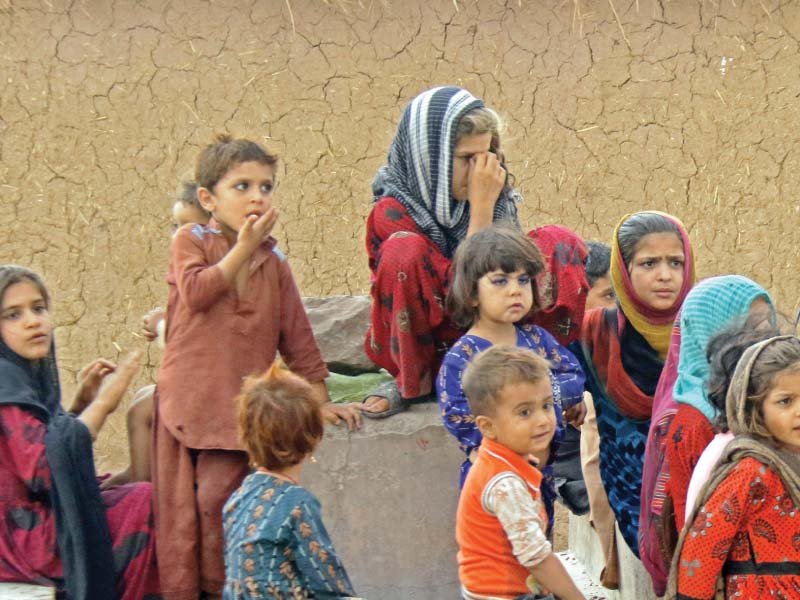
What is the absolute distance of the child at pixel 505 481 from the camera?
3.84 m

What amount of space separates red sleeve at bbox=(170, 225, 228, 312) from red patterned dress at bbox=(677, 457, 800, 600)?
5.36 feet

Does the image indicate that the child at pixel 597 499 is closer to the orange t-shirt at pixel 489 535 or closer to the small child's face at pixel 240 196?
the orange t-shirt at pixel 489 535

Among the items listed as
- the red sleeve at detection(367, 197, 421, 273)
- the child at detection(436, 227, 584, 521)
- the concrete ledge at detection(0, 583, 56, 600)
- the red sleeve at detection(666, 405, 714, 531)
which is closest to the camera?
the red sleeve at detection(666, 405, 714, 531)

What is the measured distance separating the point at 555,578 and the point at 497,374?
0.56m

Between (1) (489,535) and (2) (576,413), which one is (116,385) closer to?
(1) (489,535)

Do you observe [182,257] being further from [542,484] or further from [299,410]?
[542,484]

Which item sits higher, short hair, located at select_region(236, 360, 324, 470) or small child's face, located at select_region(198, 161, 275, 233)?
small child's face, located at select_region(198, 161, 275, 233)

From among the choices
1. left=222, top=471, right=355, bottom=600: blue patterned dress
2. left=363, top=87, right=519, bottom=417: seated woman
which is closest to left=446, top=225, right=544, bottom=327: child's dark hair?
left=363, top=87, right=519, bottom=417: seated woman

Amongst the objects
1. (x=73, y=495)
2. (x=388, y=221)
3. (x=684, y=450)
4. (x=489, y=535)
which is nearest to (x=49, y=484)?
(x=73, y=495)

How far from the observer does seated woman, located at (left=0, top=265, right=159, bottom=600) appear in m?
4.26

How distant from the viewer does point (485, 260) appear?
176 inches

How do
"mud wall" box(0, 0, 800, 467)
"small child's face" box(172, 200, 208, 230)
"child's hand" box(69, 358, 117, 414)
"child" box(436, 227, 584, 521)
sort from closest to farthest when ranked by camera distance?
"child" box(436, 227, 584, 521), "child's hand" box(69, 358, 117, 414), "small child's face" box(172, 200, 208, 230), "mud wall" box(0, 0, 800, 467)

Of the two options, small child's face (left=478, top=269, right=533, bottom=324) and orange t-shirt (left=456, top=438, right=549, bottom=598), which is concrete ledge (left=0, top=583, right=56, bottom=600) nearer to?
orange t-shirt (left=456, top=438, right=549, bottom=598)

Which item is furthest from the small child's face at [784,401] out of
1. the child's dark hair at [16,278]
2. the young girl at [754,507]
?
the child's dark hair at [16,278]
